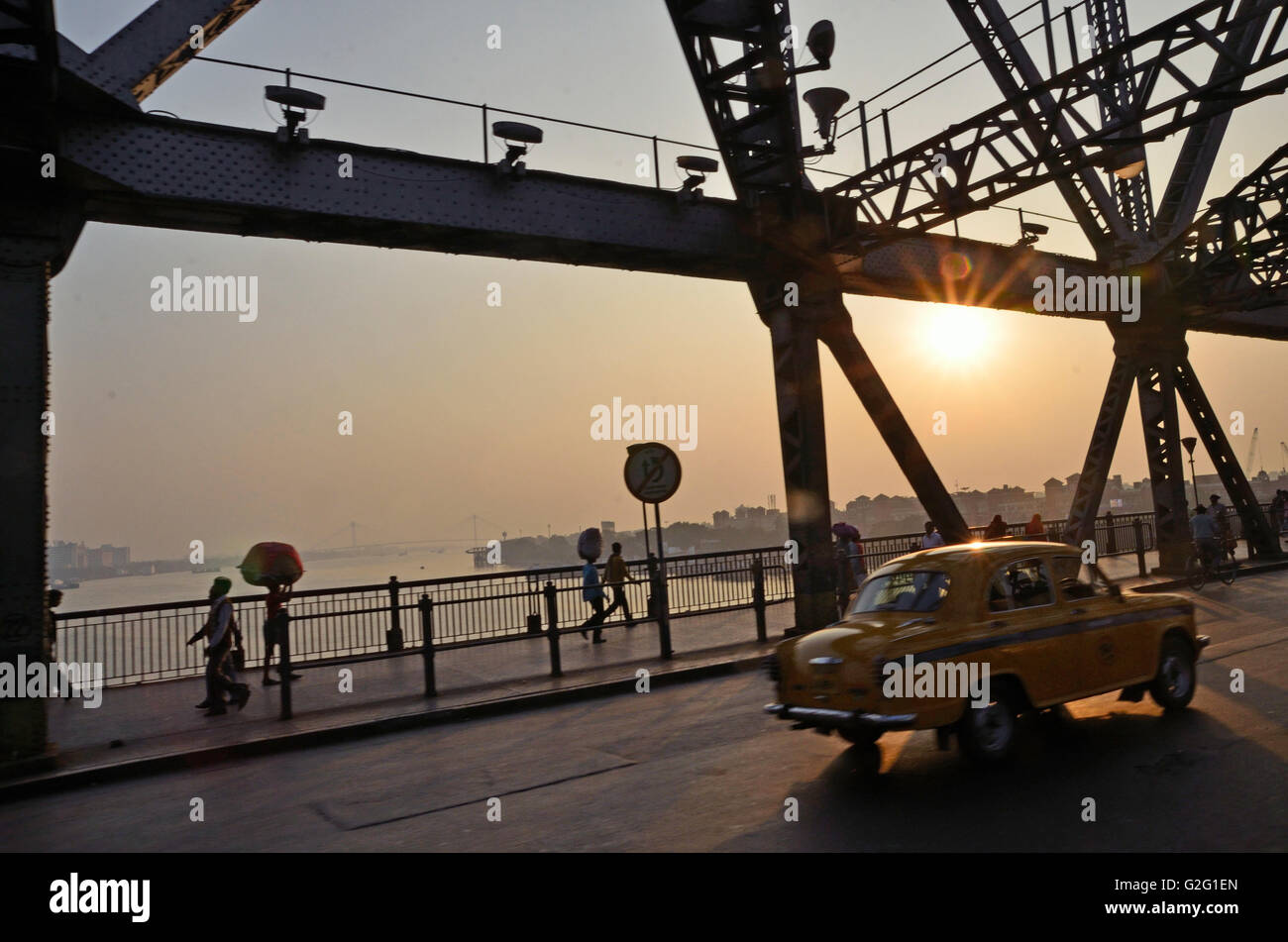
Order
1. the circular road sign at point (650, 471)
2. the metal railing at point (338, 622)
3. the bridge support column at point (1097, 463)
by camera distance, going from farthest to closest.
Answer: the bridge support column at point (1097, 463), the circular road sign at point (650, 471), the metal railing at point (338, 622)

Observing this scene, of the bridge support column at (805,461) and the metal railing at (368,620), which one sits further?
the bridge support column at (805,461)

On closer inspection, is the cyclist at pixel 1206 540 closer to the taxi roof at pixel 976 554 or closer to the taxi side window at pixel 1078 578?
the taxi side window at pixel 1078 578

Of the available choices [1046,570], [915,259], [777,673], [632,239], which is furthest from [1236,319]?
[777,673]

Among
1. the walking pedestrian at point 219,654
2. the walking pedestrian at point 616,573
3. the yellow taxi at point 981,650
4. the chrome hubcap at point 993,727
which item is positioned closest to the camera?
the yellow taxi at point 981,650

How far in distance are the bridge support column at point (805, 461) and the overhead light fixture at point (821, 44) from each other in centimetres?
362

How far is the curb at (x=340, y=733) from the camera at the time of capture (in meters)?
8.15

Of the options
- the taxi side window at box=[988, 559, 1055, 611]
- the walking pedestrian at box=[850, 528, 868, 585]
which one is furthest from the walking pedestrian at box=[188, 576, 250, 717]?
the walking pedestrian at box=[850, 528, 868, 585]

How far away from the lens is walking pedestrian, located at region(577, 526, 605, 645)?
55.0 ft

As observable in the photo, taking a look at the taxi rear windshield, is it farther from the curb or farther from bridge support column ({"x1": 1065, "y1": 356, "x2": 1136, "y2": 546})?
bridge support column ({"x1": 1065, "y1": 356, "x2": 1136, "y2": 546})

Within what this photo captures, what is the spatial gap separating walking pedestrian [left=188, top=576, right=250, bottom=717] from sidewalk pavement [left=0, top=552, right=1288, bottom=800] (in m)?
0.23

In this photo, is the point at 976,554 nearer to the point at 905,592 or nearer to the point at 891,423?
the point at 905,592

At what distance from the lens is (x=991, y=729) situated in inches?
257

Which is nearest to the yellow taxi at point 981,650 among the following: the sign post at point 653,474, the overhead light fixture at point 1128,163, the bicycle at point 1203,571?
the sign post at point 653,474
